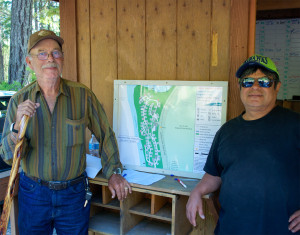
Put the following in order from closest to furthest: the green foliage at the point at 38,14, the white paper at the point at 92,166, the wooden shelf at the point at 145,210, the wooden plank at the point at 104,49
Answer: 1. the wooden shelf at the point at 145,210
2. the white paper at the point at 92,166
3. the wooden plank at the point at 104,49
4. the green foliage at the point at 38,14

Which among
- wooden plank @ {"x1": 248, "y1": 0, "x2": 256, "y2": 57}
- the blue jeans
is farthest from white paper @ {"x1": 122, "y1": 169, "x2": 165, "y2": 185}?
wooden plank @ {"x1": 248, "y1": 0, "x2": 256, "y2": 57}

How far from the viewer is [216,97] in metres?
2.23

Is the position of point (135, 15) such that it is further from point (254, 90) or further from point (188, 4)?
point (254, 90)

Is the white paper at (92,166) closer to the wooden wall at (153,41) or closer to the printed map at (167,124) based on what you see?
the printed map at (167,124)

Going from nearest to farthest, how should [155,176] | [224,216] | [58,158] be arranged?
[224,216] < [58,158] < [155,176]

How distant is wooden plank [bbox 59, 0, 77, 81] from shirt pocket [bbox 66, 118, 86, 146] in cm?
91

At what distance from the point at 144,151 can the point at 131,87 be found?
1.89ft

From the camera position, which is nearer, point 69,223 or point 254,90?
point 254,90

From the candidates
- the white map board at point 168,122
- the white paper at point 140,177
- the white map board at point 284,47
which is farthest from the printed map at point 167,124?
the white map board at point 284,47

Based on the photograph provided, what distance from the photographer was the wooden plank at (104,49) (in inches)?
104

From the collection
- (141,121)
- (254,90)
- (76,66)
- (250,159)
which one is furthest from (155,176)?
(76,66)

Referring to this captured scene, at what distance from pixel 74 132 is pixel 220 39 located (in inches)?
51.7

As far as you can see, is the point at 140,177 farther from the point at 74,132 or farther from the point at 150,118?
the point at 74,132

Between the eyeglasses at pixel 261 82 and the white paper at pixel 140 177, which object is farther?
the white paper at pixel 140 177
